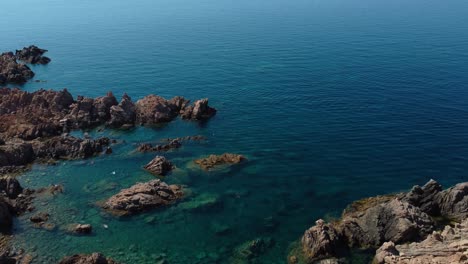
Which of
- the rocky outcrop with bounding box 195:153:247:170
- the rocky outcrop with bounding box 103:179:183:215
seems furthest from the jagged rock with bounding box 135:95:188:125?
the rocky outcrop with bounding box 103:179:183:215

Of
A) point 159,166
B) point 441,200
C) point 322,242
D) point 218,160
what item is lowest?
point 322,242

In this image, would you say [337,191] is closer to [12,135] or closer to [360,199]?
[360,199]

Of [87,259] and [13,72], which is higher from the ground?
[13,72]

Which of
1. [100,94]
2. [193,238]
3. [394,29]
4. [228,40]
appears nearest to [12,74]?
[100,94]

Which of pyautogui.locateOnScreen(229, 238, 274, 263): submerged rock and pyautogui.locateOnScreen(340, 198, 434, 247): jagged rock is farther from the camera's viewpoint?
pyautogui.locateOnScreen(340, 198, 434, 247): jagged rock

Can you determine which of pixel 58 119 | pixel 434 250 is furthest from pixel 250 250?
pixel 58 119

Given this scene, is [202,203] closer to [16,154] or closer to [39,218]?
[39,218]

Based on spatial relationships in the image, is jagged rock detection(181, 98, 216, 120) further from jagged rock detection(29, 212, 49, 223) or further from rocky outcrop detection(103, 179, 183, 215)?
jagged rock detection(29, 212, 49, 223)
